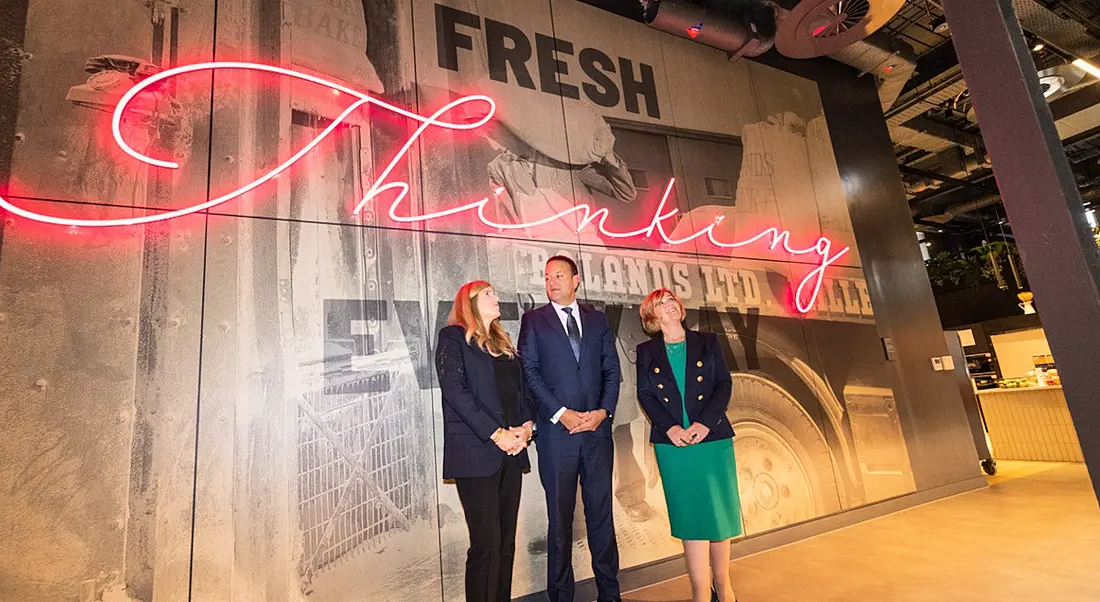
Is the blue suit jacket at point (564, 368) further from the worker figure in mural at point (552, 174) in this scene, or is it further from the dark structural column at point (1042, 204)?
the dark structural column at point (1042, 204)

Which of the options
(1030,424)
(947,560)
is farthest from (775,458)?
(1030,424)

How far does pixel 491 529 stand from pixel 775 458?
2.48m

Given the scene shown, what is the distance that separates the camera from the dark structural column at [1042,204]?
2.94 feet

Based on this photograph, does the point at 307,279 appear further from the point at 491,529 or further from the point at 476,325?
the point at 491,529

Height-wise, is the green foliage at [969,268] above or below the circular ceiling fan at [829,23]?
below

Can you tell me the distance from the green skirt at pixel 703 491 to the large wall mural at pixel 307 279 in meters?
0.83

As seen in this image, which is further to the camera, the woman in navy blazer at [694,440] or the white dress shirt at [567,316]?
the white dress shirt at [567,316]

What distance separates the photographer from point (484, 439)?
223cm

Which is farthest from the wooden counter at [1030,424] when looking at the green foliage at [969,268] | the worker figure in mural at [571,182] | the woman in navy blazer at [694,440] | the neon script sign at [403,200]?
the woman in navy blazer at [694,440]

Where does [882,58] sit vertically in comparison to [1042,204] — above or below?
above

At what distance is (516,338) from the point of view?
10.1 feet

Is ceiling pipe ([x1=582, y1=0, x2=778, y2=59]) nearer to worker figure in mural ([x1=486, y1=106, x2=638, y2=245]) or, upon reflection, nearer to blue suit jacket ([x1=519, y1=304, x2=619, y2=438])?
worker figure in mural ([x1=486, y1=106, x2=638, y2=245])

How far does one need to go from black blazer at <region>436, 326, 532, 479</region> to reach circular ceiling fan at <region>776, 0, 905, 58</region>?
3.36 m

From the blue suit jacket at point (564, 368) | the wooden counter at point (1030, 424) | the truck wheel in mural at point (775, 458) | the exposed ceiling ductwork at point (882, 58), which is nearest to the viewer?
the blue suit jacket at point (564, 368)
